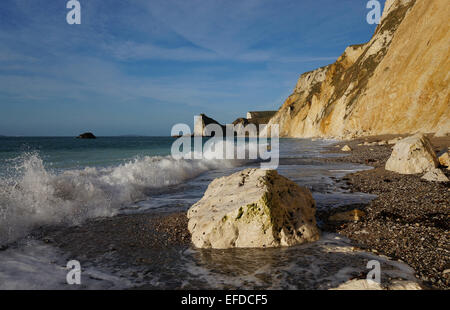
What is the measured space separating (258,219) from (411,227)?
274 cm

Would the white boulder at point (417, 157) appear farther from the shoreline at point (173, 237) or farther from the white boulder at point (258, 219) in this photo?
the white boulder at point (258, 219)

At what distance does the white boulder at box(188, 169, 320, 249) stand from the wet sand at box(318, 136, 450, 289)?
34.0 inches

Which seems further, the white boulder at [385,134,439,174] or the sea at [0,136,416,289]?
the white boulder at [385,134,439,174]

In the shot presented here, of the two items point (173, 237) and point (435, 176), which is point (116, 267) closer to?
point (173, 237)

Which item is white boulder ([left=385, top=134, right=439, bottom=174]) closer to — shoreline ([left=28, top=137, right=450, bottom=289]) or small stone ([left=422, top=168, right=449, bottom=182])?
small stone ([left=422, top=168, right=449, bottom=182])

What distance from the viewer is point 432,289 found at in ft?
9.05

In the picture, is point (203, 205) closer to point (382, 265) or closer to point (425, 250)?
point (382, 265)

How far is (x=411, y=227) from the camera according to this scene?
452cm

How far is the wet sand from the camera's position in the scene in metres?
3.36

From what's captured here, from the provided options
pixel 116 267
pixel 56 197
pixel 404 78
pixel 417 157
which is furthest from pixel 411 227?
pixel 404 78

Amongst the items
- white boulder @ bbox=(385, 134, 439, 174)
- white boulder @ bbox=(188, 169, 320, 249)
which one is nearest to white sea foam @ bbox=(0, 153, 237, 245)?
white boulder @ bbox=(188, 169, 320, 249)

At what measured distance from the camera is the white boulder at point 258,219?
168 inches

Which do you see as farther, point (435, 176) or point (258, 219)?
point (435, 176)

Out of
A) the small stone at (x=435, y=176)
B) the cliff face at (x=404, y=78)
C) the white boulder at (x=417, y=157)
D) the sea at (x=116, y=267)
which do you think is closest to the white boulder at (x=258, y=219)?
the sea at (x=116, y=267)
